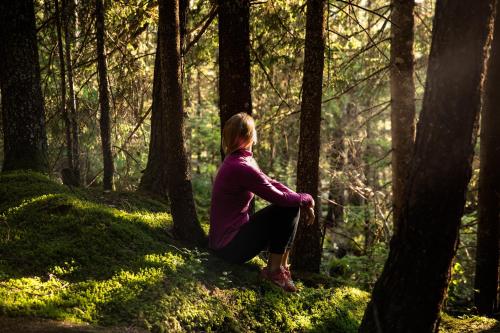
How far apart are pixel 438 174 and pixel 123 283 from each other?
2.73m

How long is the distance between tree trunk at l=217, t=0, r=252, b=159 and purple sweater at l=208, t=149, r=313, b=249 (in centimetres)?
98

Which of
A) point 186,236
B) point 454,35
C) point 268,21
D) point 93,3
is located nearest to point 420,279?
point 454,35

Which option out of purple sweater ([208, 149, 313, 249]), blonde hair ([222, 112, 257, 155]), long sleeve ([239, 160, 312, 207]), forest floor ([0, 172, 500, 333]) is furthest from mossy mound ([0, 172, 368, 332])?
blonde hair ([222, 112, 257, 155])

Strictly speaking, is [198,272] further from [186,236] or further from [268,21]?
[268,21]

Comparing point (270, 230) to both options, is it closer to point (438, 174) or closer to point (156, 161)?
point (438, 174)

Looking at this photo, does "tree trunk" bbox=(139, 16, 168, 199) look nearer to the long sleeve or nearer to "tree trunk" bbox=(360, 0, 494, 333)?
the long sleeve

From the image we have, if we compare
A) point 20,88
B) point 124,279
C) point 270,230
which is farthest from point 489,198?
point 20,88

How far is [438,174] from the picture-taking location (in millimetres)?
3389

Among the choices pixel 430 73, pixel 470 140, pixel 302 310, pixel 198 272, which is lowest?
pixel 302 310

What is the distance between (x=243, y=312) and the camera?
425cm

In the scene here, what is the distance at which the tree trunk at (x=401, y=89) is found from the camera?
277 inches

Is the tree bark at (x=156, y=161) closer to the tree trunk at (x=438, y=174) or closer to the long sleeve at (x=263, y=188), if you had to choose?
the long sleeve at (x=263, y=188)

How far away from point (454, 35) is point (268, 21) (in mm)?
4334

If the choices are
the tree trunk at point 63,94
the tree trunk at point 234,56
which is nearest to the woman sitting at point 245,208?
the tree trunk at point 234,56
